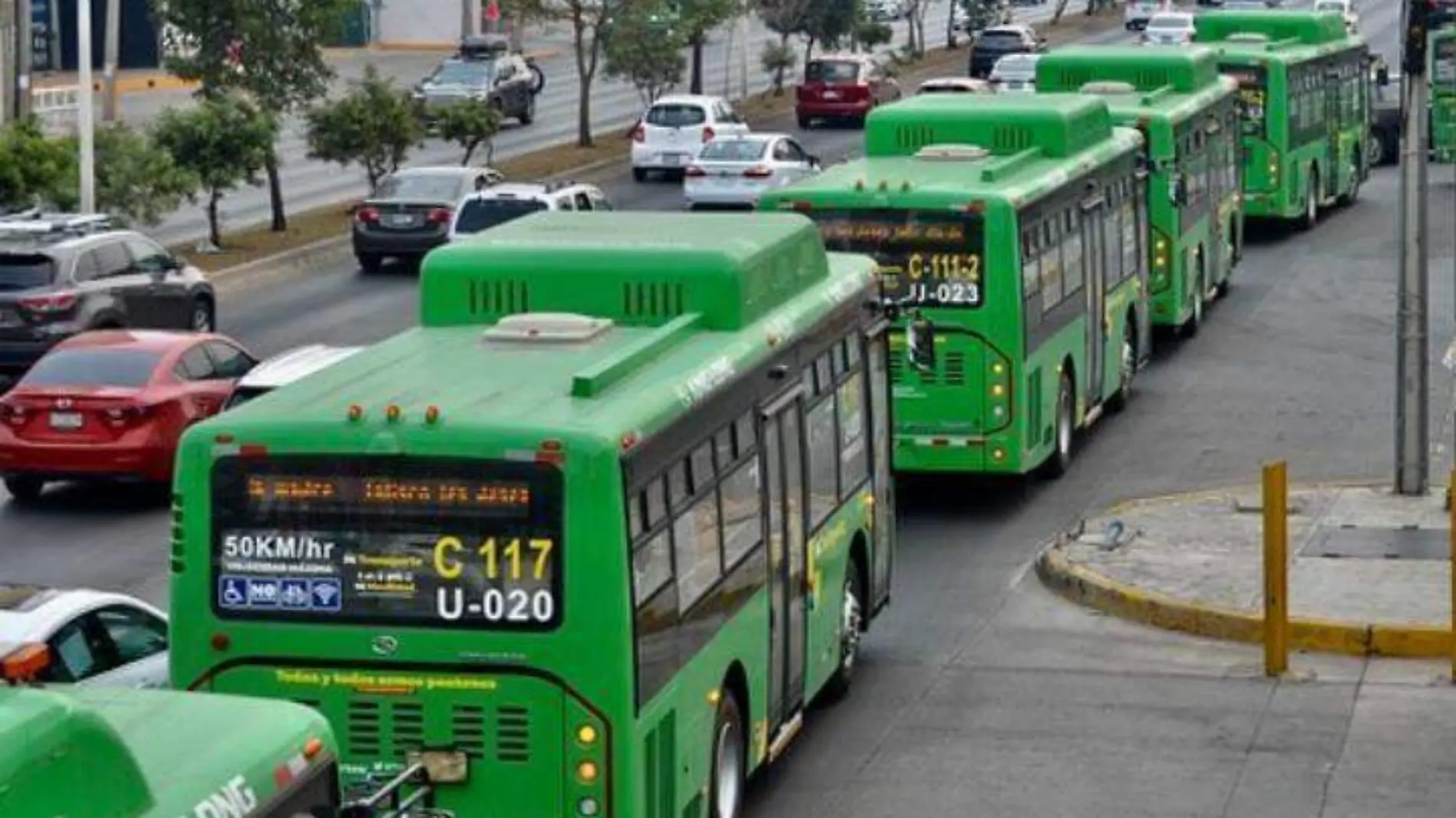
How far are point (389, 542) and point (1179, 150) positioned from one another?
21989mm

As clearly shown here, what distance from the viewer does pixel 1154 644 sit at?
2122 centimetres

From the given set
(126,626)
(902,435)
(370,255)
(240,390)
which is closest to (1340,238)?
(370,255)

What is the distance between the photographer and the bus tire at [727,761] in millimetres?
15664

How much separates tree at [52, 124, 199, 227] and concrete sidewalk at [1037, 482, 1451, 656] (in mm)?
20751

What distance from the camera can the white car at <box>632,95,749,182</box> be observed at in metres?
56.8

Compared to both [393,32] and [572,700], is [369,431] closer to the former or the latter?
[572,700]

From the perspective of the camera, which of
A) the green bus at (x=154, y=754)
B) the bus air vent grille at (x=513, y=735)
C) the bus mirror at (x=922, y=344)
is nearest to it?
the green bus at (x=154, y=754)

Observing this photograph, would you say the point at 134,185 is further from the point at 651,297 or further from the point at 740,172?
the point at 651,297

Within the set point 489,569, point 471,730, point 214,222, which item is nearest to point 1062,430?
point 489,569

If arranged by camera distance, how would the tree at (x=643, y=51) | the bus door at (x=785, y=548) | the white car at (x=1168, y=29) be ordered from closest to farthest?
the bus door at (x=785, y=548) → the tree at (x=643, y=51) → the white car at (x=1168, y=29)

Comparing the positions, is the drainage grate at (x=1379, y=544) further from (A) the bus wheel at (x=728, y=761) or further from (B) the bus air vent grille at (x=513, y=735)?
(B) the bus air vent grille at (x=513, y=735)

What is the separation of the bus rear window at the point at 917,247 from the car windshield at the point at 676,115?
3203cm

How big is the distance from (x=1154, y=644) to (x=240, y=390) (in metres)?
7.60

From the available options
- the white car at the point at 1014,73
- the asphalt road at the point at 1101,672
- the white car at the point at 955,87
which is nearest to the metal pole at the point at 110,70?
the white car at the point at 955,87
